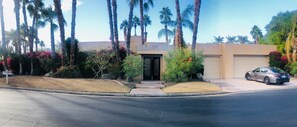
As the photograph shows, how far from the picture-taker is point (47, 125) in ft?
24.6

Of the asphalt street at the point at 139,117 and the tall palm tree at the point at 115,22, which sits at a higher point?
the tall palm tree at the point at 115,22

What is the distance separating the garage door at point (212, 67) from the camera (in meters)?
28.7

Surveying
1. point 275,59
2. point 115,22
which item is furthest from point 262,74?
point 115,22

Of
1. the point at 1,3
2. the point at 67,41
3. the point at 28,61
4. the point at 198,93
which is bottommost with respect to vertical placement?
the point at 198,93

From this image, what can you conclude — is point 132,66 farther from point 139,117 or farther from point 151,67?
point 139,117

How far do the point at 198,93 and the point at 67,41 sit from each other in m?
13.2

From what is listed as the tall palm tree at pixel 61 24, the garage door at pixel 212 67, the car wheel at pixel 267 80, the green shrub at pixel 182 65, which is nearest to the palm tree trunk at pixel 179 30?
the green shrub at pixel 182 65

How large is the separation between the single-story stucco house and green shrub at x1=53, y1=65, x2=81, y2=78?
487cm

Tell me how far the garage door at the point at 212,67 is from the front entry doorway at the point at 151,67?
5232 millimetres

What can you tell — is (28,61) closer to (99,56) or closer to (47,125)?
(99,56)

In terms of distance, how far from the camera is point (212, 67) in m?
29.0

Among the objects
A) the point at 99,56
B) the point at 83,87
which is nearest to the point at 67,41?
the point at 99,56

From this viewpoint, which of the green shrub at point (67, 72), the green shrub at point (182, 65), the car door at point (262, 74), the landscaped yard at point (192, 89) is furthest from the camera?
the car door at point (262, 74)

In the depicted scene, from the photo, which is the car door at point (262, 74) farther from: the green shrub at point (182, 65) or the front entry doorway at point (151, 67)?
the front entry doorway at point (151, 67)
